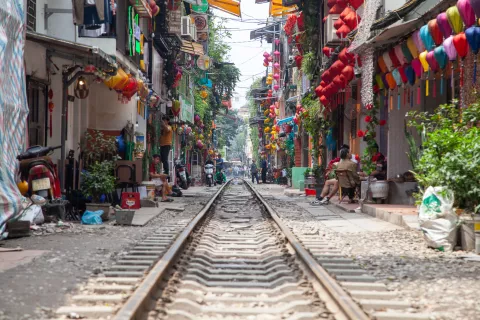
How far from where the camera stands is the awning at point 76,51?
12516mm

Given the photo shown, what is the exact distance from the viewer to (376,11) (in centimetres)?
1803

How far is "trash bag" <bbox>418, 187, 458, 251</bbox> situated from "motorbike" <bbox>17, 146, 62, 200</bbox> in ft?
21.1

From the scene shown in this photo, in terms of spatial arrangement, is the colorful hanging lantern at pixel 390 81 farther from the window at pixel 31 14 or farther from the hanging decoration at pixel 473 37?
the window at pixel 31 14

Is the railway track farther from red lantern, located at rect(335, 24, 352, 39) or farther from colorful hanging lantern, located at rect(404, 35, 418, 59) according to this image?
red lantern, located at rect(335, 24, 352, 39)

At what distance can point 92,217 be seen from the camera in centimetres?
1313

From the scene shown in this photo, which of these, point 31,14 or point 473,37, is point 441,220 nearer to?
point 473,37

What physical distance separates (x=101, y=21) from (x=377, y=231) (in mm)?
8617

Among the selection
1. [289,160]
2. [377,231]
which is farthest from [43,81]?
[289,160]

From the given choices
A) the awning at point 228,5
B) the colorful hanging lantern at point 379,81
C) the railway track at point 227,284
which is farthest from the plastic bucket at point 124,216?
the awning at point 228,5

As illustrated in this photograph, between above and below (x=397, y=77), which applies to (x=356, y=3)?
above

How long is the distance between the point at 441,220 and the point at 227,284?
381 cm

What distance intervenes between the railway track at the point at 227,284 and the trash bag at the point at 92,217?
8.90 ft

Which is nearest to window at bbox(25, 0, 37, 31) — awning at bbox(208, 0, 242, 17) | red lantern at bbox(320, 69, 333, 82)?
red lantern at bbox(320, 69, 333, 82)

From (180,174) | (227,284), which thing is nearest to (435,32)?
(227,284)
